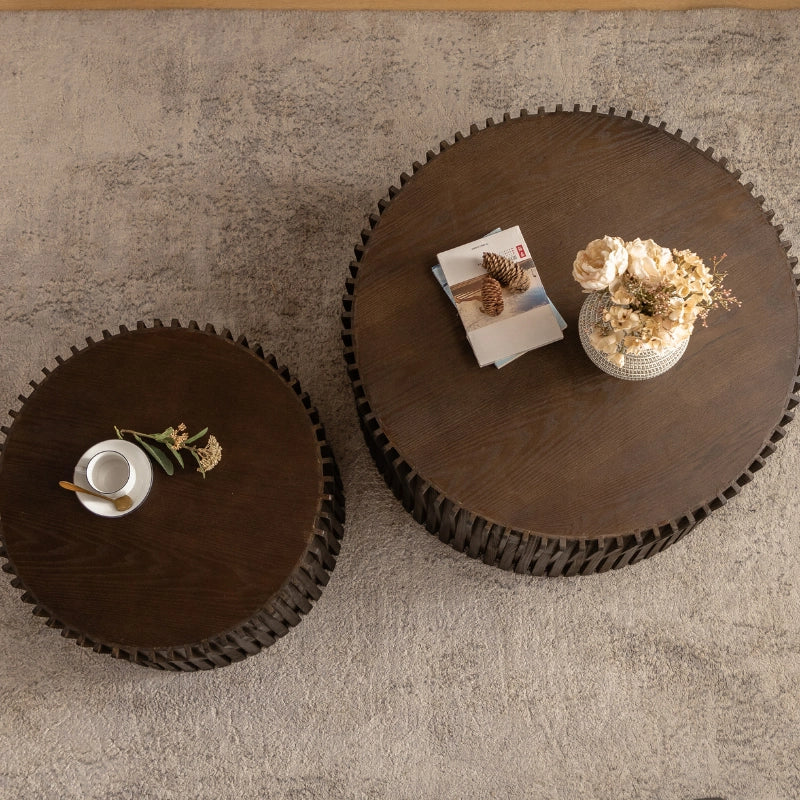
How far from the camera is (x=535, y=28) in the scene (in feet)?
6.68

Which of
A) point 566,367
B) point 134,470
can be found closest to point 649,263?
point 566,367

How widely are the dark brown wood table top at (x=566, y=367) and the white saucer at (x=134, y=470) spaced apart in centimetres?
41

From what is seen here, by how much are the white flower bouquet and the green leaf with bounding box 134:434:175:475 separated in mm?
772

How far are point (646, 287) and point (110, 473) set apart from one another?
0.96m

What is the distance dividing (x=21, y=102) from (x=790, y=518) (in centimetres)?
217

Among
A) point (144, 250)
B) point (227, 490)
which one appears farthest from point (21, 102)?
point (227, 490)

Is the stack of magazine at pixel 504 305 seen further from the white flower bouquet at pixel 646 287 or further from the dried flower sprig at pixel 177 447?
the dried flower sprig at pixel 177 447

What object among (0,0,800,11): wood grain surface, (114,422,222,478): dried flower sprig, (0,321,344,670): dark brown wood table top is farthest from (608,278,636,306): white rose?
(0,0,800,11): wood grain surface

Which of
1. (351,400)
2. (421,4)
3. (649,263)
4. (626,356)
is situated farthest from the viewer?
(421,4)

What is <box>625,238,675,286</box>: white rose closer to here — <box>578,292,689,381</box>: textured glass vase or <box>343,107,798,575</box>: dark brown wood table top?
<box>578,292,689,381</box>: textured glass vase

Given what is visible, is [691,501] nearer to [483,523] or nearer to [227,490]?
[483,523]

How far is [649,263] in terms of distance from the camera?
1158mm

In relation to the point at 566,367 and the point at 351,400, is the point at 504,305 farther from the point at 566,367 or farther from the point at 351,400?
the point at 351,400

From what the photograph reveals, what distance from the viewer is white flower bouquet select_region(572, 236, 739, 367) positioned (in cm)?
116
